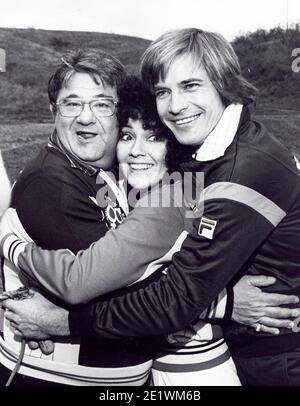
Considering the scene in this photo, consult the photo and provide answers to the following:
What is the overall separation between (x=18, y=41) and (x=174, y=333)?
1692 cm

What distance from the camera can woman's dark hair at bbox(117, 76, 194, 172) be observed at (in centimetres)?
215

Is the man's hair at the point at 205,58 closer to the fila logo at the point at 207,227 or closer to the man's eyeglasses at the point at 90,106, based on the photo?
the man's eyeglasses at the point at 90,106

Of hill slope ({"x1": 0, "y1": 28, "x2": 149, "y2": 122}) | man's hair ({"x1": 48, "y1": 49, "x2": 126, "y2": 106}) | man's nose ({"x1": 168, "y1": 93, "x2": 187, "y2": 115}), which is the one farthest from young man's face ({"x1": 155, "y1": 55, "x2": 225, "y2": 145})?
hill slope ({"x1": 0, "y1": 28, "x2": 149, "y2": 122})

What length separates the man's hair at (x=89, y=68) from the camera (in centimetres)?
220

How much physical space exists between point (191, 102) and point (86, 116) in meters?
0.42

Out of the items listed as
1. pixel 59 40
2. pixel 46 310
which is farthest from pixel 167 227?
pixel 59 40

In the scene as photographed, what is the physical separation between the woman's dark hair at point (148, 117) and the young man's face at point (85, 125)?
0.22 feet

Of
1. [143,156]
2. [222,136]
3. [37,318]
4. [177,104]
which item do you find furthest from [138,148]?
[37,318]

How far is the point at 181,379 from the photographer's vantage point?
79.7 inches

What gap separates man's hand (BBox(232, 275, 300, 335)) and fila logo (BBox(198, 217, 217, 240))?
0.32 meters

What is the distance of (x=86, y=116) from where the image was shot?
2.19 metres

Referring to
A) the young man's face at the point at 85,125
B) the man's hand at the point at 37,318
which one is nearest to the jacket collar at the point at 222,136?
the young man's face at the point at 85,125

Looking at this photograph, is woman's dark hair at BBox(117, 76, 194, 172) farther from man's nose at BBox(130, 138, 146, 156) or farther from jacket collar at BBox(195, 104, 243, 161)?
jacket collar at BBox(195, 104, 243, 161)
